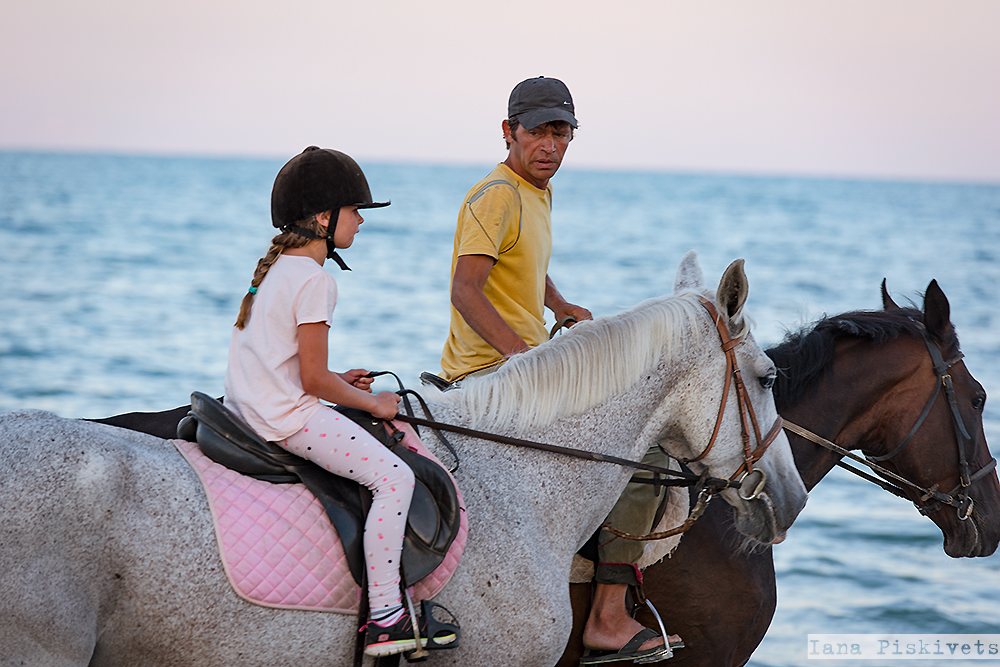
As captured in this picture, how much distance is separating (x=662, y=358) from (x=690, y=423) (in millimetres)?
247

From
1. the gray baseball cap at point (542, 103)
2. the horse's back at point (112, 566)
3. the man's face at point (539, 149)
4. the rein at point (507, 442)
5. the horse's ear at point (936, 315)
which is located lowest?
the horse's back at point (112, 566)

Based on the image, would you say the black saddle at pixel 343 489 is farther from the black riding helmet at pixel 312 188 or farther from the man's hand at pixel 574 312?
the man's hand at pixel 574 312

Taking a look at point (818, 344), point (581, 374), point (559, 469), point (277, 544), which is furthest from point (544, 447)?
point (818, 344)

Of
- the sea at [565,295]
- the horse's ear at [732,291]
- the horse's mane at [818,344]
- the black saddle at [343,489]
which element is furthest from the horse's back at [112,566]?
the horse's mane at [818,344]

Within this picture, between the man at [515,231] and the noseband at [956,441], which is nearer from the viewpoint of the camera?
the man at [515,231]

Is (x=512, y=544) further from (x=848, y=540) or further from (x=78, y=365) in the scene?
(x=78, y=365)

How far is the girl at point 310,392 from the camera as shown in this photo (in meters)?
2.26

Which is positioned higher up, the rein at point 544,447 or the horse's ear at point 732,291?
the horse's ear at point 732,291

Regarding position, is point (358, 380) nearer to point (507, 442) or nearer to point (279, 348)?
point (279, 348)

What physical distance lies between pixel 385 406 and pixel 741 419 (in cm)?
116

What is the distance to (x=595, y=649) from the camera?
3.22 metres

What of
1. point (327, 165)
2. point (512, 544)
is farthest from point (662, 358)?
point (327, 165)

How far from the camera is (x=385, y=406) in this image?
8.17ft

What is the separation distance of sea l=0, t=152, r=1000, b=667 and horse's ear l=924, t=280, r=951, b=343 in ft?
1.66
